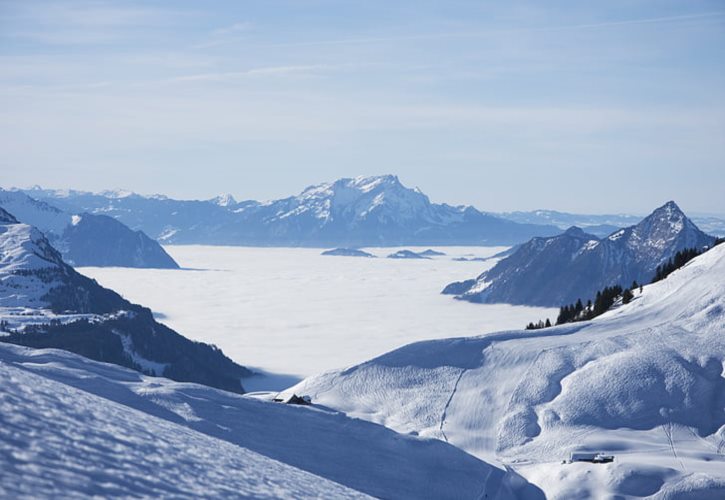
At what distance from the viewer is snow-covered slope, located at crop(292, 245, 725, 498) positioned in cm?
7225

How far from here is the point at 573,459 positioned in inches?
2886

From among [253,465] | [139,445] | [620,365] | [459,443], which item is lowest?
[459,443]

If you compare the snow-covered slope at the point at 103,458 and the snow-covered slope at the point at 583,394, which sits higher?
the snow-covered slope at the point at 103,458

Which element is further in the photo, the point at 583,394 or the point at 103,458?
the point at 583,394

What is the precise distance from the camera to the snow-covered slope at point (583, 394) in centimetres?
7225

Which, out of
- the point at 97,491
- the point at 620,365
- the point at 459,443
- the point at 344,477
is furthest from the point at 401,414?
the point at 97,491

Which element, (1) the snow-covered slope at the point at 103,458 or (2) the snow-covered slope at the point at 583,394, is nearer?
(1) the snow-covered slope at the point at 103,458

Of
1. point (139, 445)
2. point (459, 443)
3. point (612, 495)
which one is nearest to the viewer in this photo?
point (139, 445)

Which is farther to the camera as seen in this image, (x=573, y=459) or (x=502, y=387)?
(x=502, y=387)

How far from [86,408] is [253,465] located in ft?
14.4

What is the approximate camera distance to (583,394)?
9681 centimetres

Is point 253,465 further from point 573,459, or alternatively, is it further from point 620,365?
point 620,365

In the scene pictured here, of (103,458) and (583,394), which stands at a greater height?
(103,458)

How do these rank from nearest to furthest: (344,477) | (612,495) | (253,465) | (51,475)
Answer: (51,475) → (253,465) → (344,477) → (612,495)
